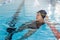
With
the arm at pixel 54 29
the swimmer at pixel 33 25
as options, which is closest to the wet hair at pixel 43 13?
the swimmer at pixel 33 25

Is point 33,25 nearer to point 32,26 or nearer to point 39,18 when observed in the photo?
point 32,26

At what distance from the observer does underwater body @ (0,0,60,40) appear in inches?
113

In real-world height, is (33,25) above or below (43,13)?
below

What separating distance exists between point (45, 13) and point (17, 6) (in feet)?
1.22

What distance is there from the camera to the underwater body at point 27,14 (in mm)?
2879

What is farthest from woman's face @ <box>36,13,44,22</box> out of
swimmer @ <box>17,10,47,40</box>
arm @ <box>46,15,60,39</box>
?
arm @ <box>46,15,60,39</box>

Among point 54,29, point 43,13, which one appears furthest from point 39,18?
point 54,29

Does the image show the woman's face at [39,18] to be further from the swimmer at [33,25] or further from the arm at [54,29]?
the arm at [54,29]

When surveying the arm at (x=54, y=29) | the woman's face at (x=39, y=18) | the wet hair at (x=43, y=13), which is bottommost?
the arm at (x=54, y=29)

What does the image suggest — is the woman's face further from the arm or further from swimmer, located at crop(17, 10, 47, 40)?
the arm

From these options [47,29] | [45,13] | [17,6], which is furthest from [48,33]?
[17,6]

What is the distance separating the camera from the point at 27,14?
2.90 m

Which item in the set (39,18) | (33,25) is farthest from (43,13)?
Answer: (33,25)

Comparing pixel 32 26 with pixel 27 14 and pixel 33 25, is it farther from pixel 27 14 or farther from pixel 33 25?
pixel 27 14
